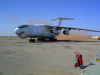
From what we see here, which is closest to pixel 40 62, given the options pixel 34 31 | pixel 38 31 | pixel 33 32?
pixel 33 32

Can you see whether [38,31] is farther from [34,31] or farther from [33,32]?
[33,32]

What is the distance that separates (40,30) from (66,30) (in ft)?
17.0

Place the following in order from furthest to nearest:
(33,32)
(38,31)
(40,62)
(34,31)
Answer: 1. (38,31)
2. (34,31)
3. (33,32)
4. (40,62)

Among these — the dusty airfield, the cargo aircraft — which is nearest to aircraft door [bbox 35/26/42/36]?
the cargo aircraft

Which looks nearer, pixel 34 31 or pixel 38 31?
pixel 34 31

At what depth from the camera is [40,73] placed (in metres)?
3.82

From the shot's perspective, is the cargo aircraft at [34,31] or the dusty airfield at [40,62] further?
the cargo aircraft at [34,31]

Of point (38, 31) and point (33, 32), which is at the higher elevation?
point (38, 31)

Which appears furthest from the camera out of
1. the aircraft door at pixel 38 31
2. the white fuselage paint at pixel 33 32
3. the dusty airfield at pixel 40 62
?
the aircraft door at pixel 38 31

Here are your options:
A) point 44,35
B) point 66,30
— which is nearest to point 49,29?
point 44,35

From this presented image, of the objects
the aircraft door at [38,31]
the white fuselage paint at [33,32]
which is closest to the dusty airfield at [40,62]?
the white fuselage paint at [33,32]

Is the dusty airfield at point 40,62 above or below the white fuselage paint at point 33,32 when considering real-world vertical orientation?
below

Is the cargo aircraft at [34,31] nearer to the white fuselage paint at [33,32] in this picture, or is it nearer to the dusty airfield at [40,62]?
the white fuselage paint at [33,32]

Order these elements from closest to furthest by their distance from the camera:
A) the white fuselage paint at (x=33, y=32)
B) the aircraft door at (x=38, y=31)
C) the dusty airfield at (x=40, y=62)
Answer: the dusty airfield at (x=40, y=62)
the white fuselage paint at (x=33, y=32)
the aircraft door at (x=38, y=31)
